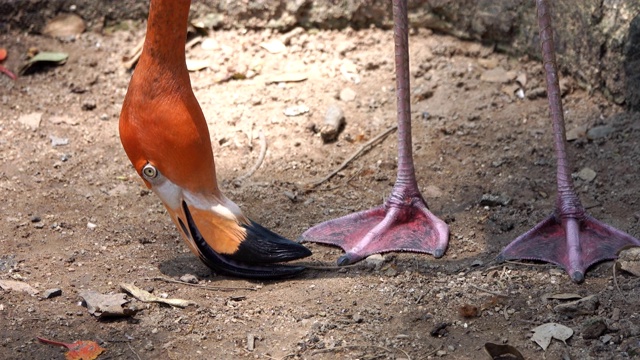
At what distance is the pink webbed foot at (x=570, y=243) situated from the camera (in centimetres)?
336

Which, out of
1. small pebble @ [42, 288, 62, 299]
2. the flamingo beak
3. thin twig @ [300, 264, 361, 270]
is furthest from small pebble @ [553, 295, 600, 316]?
small pebble @ [42, 288, 62, 299]

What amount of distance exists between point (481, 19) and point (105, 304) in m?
2.55

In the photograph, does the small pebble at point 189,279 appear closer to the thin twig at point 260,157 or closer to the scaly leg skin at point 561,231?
the thin twig at point 260,157

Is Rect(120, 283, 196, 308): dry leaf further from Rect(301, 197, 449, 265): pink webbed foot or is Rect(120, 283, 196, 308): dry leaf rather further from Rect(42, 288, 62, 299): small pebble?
Rect(301, 197, 449, 265): pink webbed foot

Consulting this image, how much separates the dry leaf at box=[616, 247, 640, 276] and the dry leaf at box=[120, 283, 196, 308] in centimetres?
145

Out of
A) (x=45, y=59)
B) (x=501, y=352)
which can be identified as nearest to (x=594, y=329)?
(x=501, y=352)

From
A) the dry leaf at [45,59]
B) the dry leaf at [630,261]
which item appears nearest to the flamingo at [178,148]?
the dry leaf at [630,261]

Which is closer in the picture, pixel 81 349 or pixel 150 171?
pixel 81 349

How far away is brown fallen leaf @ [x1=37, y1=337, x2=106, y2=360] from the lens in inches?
116

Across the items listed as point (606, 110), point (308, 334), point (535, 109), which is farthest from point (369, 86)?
point (308, 334)

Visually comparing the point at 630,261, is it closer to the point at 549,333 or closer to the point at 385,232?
the point at 549,333

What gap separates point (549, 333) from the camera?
2967 mm

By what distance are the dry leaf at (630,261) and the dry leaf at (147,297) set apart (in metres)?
1.45

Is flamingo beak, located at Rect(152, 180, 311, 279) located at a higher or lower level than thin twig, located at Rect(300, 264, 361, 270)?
higher
